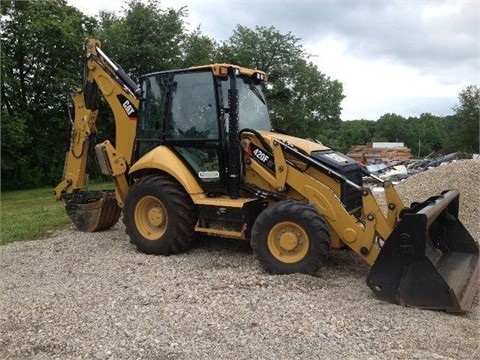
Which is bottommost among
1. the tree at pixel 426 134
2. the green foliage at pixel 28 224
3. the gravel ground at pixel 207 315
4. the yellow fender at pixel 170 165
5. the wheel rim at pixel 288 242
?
the gravel ground at pixel 207 315

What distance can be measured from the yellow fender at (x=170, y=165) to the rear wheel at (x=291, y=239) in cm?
122

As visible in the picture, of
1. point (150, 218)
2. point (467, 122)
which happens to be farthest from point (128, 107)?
point (467, 122)

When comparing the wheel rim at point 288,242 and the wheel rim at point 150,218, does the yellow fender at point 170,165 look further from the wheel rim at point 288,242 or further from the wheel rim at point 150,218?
the wheel rim at point 288,242

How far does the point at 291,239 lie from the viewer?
565 cm

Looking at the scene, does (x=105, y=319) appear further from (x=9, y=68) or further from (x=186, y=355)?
(x=9, y=68)

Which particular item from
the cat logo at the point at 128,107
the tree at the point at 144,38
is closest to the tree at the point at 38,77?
the tree at the point at 144,38

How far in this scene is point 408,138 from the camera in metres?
83.9

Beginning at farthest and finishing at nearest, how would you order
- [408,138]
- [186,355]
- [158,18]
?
[408,138], [158,18], [186,355]

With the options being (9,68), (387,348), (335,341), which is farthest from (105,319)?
(9,68)

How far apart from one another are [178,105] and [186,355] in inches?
152

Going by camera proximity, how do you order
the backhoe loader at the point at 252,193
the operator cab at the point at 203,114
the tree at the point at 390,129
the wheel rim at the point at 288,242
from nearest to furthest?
the backhoe loader at the point at 252,193
the wheel rim at the point at 288,242
the operator cab at the point at 203,114
the tree at the point at 390,129

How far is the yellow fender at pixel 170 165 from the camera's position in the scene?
6.58 metres

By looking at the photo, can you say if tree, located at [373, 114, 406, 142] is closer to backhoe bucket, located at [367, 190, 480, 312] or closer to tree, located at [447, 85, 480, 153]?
tree, located at [447, 85, 480, 153]

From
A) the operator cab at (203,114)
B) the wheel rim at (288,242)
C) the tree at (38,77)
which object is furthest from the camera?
the tree at (38,77)
